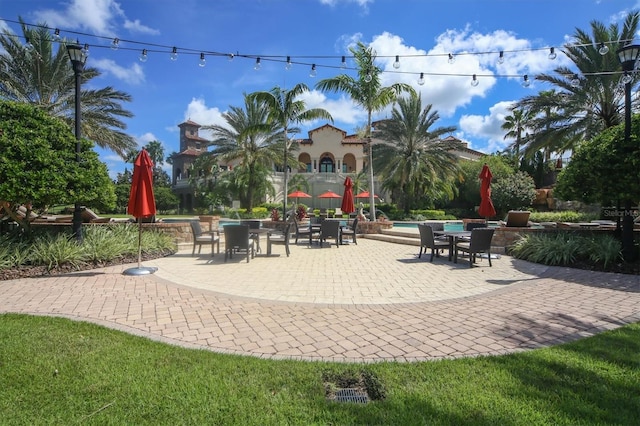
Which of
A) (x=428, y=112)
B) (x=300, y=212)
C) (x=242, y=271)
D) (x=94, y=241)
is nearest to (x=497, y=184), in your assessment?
(x=428, y=112)

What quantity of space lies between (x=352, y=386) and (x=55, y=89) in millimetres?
20627

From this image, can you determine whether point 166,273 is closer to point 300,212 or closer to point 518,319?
point 518,319

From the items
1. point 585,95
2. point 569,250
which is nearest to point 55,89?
point 569,250

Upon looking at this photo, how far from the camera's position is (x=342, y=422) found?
7.61ft

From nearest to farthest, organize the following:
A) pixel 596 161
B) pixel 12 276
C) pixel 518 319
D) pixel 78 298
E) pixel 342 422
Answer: pixel 342 422, pixel 518 319, pixel 78 298, pixel 12 276, pixel 596 161

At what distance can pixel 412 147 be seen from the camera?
2522 cm

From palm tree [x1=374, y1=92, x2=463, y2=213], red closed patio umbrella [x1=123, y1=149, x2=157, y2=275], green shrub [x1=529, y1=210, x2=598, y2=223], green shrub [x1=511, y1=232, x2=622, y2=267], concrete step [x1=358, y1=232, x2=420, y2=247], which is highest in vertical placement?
palm tree [x1=374, y1=92, x2=463, y2=213]

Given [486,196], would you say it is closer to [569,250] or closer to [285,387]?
[569,250]

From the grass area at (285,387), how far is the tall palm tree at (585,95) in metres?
15.7

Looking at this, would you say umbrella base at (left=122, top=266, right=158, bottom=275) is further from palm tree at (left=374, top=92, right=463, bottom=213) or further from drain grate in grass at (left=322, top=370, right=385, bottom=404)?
palm tree at (left=374, top=92, right=463, bottom=213)

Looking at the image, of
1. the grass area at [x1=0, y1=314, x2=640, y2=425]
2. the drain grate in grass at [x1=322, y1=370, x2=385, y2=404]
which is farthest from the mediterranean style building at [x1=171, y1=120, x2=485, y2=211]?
the drain grate in grass at [x1=322, y1=370, x2=385, y2=404]

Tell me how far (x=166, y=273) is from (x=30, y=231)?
156 inches

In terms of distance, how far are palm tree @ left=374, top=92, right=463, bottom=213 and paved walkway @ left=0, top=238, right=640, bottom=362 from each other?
1737cm

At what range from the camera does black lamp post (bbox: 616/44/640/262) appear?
7492mm
